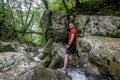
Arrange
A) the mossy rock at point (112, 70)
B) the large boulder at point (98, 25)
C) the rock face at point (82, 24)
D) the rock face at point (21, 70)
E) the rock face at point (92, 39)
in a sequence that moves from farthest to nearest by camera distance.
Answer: the rock face at point (82, 24) → the large boulder at point (98, 25) → the rock face at point (92, 39) → the mossy rock at point (112, 70) → the rock face at point (21, 70)

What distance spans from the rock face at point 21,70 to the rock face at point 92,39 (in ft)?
5.71

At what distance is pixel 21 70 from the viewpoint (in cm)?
641

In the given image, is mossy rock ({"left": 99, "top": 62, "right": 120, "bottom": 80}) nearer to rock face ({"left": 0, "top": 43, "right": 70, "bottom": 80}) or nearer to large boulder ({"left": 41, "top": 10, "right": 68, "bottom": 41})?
rock face ({"left": 0, "top": 43, "right": 70, "bottom": 80})

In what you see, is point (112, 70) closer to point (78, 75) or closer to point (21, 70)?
point (78, 75)

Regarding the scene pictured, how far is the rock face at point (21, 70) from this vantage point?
241 inches

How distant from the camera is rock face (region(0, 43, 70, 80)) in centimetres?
612

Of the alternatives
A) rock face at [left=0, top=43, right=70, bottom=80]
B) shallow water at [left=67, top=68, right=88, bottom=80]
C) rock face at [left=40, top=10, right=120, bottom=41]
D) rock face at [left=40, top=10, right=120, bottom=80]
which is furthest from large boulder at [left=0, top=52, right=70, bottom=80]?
rock face at [left=40, top=10, right=120, bottom=41]

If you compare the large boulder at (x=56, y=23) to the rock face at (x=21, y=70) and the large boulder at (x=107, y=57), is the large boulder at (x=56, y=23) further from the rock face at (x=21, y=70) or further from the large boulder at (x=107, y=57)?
the rock face at (x=21, y=70)

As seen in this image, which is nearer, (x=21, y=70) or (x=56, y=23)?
(x=21, y=70)

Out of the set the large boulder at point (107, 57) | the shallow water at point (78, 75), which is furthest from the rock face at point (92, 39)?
the shallow water at point (78, 75)

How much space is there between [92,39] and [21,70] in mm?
4053

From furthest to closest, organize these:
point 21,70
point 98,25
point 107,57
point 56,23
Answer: point 56,23
point 98,25
point 107,57
point 21,70

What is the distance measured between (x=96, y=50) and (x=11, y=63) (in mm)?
3456

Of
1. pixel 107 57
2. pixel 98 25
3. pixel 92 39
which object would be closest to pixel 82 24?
pixel 98 25
